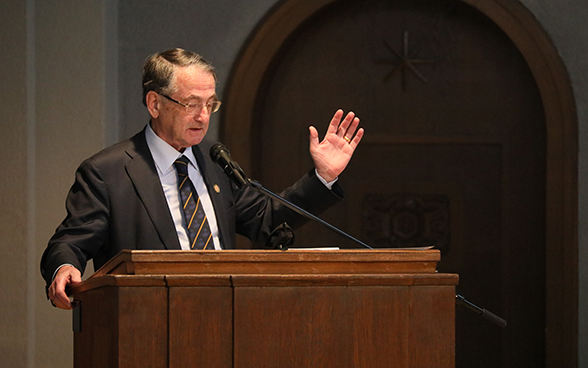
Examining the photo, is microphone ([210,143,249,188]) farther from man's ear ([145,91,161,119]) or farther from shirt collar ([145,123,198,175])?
man's ear ([145,91,161,119])

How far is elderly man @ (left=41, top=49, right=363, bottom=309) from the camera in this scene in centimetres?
215

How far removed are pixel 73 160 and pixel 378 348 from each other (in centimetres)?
243

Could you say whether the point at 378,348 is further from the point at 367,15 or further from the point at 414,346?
the point at 367,15

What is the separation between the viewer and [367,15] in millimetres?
3865

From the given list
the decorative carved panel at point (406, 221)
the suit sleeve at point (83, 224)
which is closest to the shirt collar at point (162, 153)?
the suit sleeve at point (83, 224)

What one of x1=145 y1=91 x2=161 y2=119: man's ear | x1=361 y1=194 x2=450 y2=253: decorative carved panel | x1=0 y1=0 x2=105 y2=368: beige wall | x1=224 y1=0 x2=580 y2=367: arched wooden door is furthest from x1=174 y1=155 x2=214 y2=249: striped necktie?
x1=361 y1=194 x2=450 y2=253: decorative carved panel

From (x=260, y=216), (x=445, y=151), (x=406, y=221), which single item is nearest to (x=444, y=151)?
(x=445, y=151)

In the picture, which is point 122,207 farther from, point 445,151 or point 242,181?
point 445,151

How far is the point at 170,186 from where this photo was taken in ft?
7.50

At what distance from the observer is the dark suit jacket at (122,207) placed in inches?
83.6

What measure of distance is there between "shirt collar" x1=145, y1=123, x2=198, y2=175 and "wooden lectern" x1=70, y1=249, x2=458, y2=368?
799mm

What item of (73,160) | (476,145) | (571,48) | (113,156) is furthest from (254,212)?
(571,48)

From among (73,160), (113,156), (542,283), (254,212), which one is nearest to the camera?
(113,156)

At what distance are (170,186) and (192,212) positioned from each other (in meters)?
0.12
